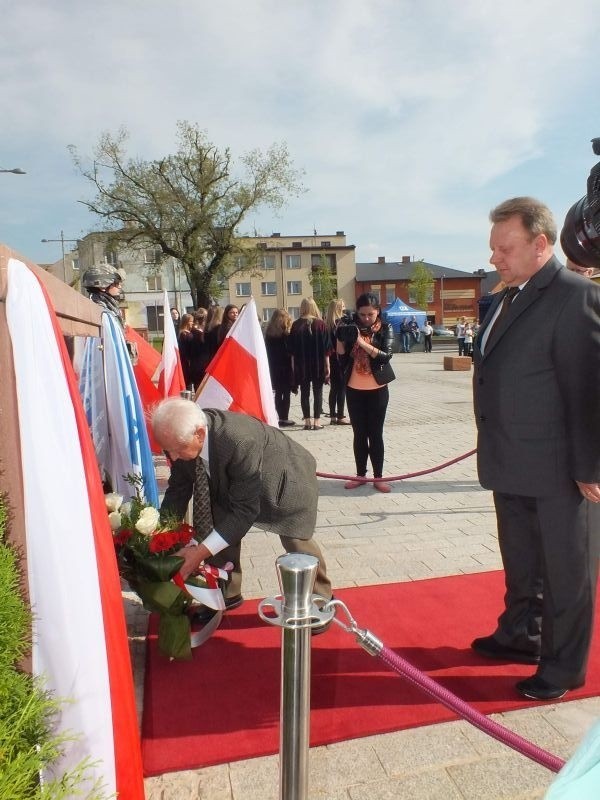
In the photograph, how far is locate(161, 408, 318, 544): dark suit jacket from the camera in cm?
306

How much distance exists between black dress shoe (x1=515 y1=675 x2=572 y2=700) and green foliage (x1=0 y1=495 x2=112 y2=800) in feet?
6.25

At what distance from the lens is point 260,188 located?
34969 mm

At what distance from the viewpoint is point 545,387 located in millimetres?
2629

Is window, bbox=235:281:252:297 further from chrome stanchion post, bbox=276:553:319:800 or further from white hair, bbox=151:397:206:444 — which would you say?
chrome stanchion post, bbox=276:553:319:800

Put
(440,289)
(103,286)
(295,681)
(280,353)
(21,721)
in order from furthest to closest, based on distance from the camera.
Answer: (440,289) < (280,353) < (103,286) < (295,681) < (21,721)

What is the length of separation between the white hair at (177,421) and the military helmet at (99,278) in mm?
2352

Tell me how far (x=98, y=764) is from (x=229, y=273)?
36.1m

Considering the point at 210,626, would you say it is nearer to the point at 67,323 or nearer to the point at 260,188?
the point at 67,323

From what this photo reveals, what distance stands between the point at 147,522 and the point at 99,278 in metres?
2.55

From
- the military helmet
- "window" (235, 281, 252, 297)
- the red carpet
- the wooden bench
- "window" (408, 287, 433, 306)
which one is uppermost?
"window" (235, 281, 252, 297)

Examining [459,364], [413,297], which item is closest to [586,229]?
[459,364]

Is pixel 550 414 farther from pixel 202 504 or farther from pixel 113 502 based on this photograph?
pixel 113 502

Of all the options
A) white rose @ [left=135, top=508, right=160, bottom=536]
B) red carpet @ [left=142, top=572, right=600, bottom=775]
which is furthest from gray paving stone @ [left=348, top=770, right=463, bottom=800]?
white rose @ [left=135, top=508, right=160, bottom=536]

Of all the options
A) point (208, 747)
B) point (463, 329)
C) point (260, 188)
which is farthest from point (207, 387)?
point (260, 188)
